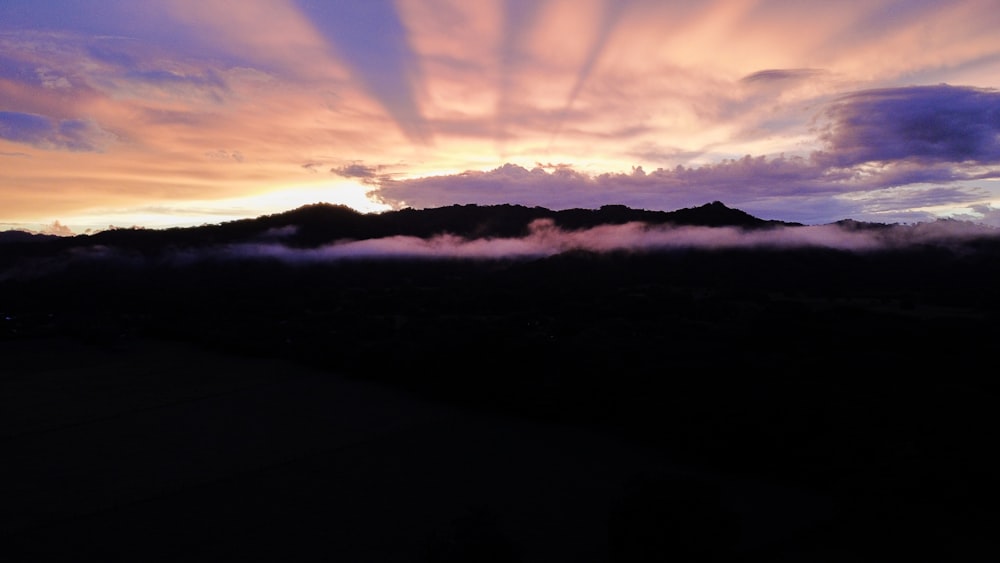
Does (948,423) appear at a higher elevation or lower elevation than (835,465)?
higher

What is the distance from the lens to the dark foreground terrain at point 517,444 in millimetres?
18625

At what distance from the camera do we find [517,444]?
92.5 feet

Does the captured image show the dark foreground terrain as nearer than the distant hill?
Yes

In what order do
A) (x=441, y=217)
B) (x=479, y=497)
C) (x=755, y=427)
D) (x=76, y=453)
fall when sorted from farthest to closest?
(x=441, y=217)
(x=76, y=453)
(x=755, y=427)
(x=479, y=497)

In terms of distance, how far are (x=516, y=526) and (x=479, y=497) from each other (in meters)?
2.51

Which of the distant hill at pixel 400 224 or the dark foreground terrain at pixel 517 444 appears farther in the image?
the distant hill at pixel 400 224

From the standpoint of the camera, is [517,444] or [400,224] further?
[400,224]

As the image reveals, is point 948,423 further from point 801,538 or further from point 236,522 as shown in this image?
point 236,522

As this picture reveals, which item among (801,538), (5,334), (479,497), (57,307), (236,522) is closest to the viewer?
(801,538)

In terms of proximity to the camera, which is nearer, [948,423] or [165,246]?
[948,423]

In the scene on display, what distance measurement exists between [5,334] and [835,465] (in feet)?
240

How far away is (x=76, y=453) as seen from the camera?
28.1 metres

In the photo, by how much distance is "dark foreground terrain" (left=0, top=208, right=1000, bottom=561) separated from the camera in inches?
733

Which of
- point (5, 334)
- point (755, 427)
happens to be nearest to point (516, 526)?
point (755, 427)
